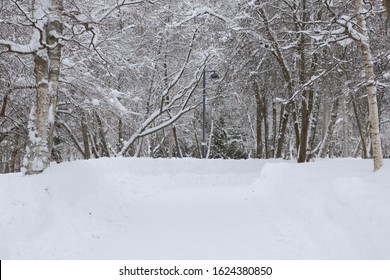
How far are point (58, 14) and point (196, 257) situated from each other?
7.32m

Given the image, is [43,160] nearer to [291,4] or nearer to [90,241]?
[90,241]

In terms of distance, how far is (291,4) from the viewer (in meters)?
16.9

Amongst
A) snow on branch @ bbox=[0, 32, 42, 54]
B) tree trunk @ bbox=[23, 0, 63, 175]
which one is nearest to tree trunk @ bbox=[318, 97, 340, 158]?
tree trunk @ bbox=[23, 0, 63, 175]

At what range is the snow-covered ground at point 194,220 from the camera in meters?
5.89

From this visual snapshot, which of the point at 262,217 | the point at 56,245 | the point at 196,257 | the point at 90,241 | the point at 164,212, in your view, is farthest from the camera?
the point at 164,212

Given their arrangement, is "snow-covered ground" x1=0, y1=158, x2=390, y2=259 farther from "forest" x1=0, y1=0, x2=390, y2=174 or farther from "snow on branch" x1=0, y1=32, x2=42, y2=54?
"snow on branch" x1=0, y1=32, x2=42, y2=54

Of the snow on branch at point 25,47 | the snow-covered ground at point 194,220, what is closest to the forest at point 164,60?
the snow on branch at point 25,47

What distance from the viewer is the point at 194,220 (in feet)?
28.9

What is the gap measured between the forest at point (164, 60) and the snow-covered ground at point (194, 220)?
1.60 metres

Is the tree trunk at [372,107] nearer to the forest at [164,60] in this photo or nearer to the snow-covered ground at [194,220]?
the forest at [164,60]

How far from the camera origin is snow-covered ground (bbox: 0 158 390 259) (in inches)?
232

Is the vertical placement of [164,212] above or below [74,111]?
below

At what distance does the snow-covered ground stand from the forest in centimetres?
160

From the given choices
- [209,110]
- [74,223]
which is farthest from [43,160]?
[209,110]
